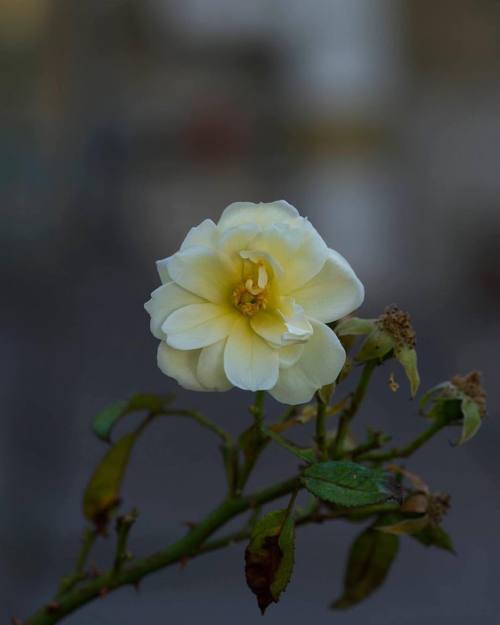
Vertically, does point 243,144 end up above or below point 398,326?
above

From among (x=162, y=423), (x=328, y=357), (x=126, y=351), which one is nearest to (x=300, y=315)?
(x=328, y=357)

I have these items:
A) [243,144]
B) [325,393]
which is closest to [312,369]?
[325,393]

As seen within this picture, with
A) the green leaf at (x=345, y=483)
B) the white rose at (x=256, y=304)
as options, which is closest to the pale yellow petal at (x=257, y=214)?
the white rose at (x=256, y=304)

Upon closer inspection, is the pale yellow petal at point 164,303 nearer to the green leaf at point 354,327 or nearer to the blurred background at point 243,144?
the green leaf at point 354,327

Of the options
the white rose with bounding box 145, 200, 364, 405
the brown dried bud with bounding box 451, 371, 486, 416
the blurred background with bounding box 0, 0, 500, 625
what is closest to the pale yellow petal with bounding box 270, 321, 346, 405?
the white rose with bounding box 145, 200, 364, 405

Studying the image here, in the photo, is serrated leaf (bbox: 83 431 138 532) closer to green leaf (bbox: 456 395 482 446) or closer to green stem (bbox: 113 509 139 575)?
green stem (bbox: 113 509 139 575)

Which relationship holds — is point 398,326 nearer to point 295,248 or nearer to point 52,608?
point 295,248

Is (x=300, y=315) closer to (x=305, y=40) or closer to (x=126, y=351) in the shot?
(x=126, y=351)
